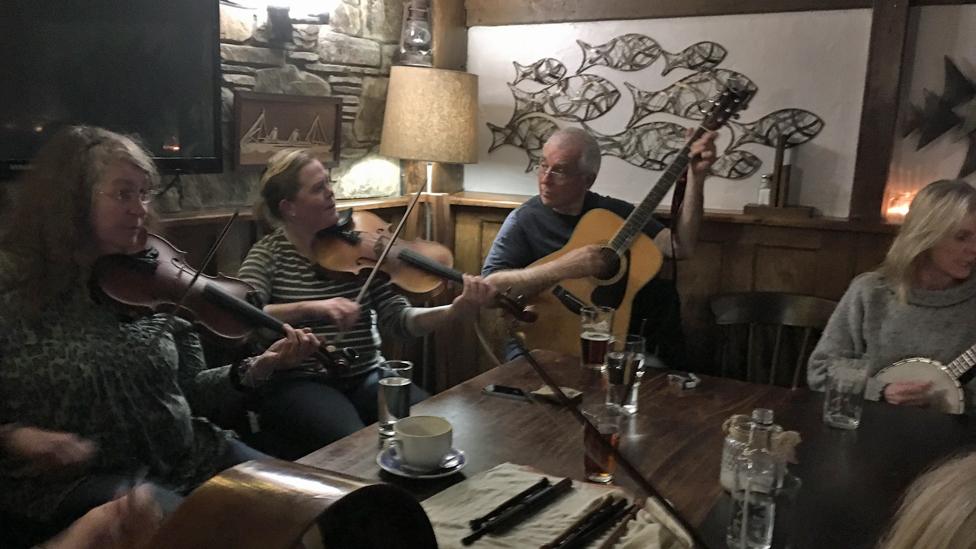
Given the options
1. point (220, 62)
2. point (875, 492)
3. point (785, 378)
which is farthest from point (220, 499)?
point (785, 378)

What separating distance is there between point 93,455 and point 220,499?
1.09m

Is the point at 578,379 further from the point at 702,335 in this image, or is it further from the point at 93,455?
the point at 702,335

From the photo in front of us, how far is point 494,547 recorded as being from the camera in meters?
0.94

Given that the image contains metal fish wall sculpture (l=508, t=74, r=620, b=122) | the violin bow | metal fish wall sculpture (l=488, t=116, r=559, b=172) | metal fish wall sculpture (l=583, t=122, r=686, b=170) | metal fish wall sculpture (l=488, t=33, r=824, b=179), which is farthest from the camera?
metal fish wall sculpture (l=488, t=116, r=559, b=172)

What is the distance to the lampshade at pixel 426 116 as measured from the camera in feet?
9.36

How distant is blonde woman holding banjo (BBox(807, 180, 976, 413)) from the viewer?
1861 mm

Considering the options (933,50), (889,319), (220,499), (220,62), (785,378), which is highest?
(933,50)

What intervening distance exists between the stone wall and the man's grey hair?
0.80 m

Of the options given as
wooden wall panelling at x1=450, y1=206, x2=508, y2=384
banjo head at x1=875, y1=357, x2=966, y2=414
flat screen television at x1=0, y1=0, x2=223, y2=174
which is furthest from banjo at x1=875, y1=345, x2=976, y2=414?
flat screen television at x1=0, y1=0, x2=223, y2=174

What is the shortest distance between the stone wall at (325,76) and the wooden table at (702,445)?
49.2 inches

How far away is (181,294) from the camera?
175 centimetres

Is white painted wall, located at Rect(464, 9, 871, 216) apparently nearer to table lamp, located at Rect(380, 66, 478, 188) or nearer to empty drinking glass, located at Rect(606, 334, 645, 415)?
table lamp, located at Rect(380, 66, 478, 188)

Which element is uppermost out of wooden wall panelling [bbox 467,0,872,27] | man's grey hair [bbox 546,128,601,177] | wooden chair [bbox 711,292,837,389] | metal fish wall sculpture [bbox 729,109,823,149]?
wooden wall panelling [bbox 467,0,872,27]

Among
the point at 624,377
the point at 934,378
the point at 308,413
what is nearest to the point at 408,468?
the point at 624,377
